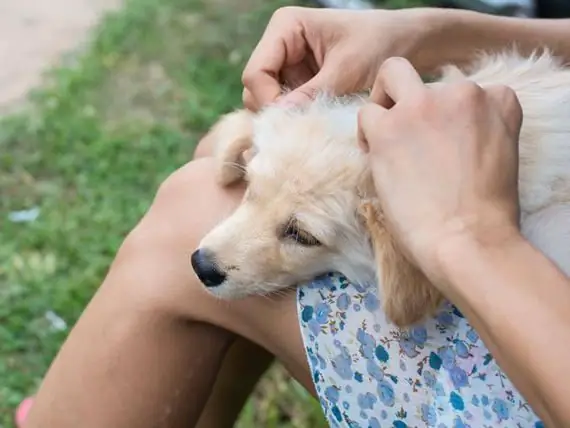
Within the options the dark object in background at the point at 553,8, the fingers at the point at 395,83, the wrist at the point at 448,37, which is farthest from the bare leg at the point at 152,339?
the dark object in background at the point at 553,8

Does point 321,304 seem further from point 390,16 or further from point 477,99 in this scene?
point 390,16

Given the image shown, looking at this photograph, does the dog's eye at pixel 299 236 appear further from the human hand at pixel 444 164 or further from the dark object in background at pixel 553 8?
the dark object in background at pixel 553 8

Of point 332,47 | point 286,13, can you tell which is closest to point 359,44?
point 332,47

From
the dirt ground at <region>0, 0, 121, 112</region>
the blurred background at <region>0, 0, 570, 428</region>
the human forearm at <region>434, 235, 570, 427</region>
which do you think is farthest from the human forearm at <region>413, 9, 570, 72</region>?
the dirt ground at <region>0, 0, 121, 112</region>

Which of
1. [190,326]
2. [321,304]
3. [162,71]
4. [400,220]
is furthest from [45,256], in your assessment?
[400,220]

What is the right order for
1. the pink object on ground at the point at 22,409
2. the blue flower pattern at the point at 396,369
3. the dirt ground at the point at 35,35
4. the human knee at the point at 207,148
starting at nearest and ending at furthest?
the blue flower pattern at the point at 396,369 → the human knee at the point at 207,148 → the pink object on ground at the point at 22,409 → the dirt ground at the point at 35,35

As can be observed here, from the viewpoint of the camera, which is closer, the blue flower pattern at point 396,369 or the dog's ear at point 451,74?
the blue flower pattern at point 396,369

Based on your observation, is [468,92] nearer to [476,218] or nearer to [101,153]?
[476,218]

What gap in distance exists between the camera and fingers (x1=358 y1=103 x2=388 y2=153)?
4.20ft

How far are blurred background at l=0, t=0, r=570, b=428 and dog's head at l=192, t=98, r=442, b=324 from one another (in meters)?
0.75

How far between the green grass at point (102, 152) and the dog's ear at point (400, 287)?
880 mm

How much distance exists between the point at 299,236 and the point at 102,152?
147 cm

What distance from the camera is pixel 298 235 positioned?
1.49m

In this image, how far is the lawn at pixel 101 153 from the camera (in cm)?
233
